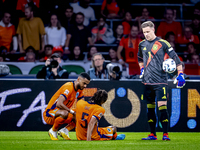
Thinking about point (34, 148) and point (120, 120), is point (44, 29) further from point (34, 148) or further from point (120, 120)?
point (34, 148)

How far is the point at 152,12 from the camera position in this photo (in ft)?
40.0

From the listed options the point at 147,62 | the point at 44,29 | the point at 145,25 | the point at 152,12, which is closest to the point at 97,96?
the point at 147,62

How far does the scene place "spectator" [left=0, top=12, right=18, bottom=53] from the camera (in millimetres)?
10500

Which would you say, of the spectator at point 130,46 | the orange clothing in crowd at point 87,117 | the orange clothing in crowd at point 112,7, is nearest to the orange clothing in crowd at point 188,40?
the spectator at point 130,46

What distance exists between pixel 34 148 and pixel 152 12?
362 inches

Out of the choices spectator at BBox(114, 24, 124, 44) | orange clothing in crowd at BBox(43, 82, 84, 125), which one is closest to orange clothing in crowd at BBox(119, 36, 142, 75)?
spectator at BBox(114, 24, 124, 44)

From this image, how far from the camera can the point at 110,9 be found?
1142 cm

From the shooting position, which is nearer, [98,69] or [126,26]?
[98,69]

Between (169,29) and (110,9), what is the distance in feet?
6.92

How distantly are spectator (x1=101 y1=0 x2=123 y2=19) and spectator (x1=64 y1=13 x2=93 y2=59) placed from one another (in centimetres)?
129

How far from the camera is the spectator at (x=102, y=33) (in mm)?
10879

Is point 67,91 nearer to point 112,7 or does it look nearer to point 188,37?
point 112,7

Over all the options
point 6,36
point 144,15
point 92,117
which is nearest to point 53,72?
point 92,117

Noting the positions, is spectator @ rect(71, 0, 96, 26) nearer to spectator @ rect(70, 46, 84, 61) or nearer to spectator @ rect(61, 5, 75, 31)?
spectator @ rect(61, 5, 75, 31)
